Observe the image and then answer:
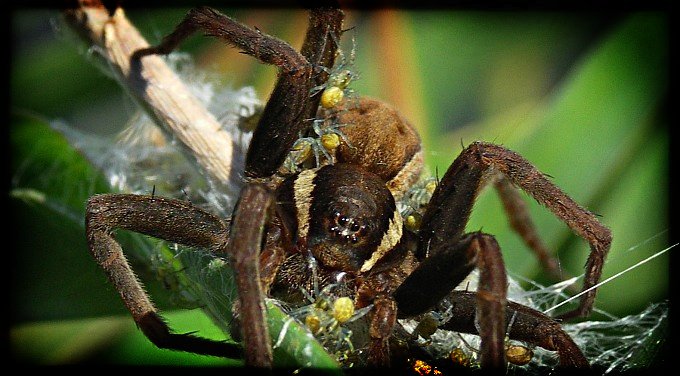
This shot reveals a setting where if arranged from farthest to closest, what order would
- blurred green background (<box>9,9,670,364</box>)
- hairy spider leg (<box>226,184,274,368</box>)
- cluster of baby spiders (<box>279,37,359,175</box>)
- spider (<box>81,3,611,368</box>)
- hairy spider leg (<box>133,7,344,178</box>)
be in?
blurred green background (<box>9,9,670,364</box>) < cluster of baby spiders (<box>279,37,359,175</box>) < hairy spider leg (<box>133,7,344,178</box>) < spider (<box>81,3,611,368</box>) < hairy spider leg (<box>226,184,274,368</box>)

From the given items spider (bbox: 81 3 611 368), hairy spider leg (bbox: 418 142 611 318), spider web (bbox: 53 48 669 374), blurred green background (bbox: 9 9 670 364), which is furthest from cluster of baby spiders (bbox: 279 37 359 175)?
blurred green background (bbox: 9 9 670 364)

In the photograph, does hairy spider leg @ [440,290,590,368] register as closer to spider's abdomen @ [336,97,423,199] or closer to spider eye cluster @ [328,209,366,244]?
spider eye cluster @ [328,209,366,244]

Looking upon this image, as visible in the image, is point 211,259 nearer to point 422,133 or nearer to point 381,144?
point 381,144

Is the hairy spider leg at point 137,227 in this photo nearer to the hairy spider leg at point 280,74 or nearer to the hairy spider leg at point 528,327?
the hairy spider leg at point 280,74

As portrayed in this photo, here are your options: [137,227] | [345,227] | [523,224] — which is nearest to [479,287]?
Answer: [345,227]

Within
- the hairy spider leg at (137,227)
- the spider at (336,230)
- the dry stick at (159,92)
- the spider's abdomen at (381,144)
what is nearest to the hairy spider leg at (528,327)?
the spider at (336,230)

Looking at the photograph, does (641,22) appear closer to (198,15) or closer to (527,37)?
(527,37)
